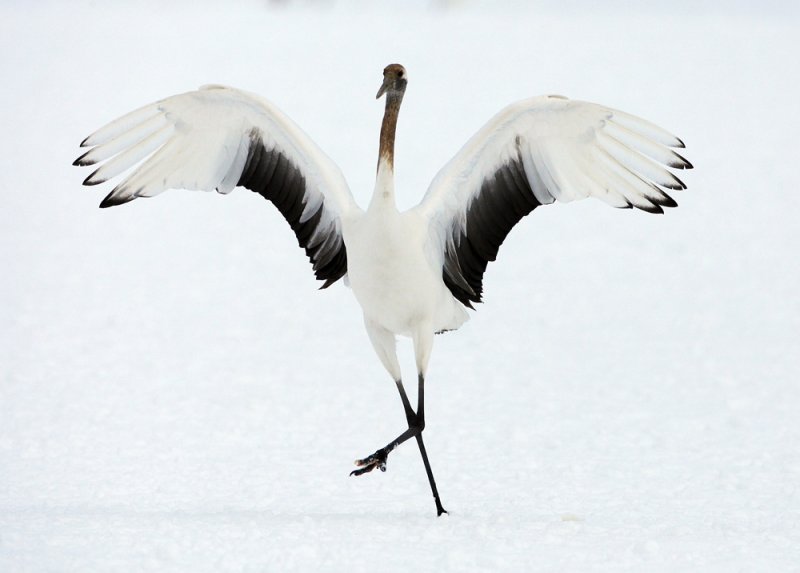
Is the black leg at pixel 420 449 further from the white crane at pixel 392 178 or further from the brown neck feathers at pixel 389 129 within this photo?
the brown neck feathers at pixel 389 129

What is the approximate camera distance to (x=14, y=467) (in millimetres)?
7629

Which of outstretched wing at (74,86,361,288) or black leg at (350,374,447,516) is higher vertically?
outstretched wing at (74,86,361,288)

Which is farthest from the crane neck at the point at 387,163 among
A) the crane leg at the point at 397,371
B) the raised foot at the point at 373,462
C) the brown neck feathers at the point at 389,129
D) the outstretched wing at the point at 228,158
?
the raised foot at the point at 373,462

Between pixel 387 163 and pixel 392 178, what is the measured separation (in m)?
0.08

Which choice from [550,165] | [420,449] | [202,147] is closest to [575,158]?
[550,165]

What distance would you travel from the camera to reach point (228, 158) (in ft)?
21.6

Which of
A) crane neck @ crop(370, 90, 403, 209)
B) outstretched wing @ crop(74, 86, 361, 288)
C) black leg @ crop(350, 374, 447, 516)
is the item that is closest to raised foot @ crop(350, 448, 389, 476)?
black leg @ crop(350, 374, 447, 516)

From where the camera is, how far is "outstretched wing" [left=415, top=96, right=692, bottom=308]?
610 centimetres

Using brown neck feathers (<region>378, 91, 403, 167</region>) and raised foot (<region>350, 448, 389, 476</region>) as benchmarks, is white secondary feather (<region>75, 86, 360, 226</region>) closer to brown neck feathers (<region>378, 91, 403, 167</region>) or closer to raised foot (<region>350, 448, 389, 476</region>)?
brown neck feathers (<region>378, 91, 403, 167</region>)

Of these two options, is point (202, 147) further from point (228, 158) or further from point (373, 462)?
point (373, 462)

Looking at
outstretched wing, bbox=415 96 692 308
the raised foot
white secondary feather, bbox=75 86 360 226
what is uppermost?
white secondary feather, bbox=75 86 360 226

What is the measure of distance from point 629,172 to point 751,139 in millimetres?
14480

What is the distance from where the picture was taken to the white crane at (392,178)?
6.07 meters

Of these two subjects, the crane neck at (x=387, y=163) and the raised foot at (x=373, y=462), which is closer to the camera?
the crane neck at (x=387, y=163)
